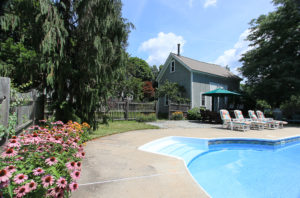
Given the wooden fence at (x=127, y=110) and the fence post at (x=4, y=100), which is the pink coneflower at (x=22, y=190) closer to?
the fence post at (x=4, y=100)

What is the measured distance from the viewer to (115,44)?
5.16m

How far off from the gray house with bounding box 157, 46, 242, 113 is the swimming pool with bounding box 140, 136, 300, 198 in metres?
8.94

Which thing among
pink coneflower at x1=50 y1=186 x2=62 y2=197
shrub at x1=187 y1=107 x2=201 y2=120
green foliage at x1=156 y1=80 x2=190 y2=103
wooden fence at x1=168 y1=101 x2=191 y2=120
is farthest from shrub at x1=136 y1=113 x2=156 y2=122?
pink coneflower at x1=50 y1=186 x2=62 y2=197

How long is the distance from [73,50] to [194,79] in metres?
12.4

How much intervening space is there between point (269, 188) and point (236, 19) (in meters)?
9.94

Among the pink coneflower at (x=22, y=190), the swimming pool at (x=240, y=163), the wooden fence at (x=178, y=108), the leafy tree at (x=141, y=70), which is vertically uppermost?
the leafy tree at (x=141, y=70)

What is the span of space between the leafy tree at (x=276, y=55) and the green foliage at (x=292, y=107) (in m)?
1.16

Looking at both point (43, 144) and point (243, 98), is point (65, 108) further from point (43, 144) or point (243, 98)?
point (243, 98)

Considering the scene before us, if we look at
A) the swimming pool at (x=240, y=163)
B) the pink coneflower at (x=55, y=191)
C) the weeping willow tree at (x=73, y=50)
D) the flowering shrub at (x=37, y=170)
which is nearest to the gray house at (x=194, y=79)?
the swimming pool at (x=240, y=163)

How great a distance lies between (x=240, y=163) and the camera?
4.67 metres

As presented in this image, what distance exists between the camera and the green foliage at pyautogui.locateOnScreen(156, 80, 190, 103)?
47.8 ft

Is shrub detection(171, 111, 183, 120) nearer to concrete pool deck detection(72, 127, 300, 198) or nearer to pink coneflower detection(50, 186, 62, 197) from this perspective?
concrete pool deck detection(72, 127, 300, 198)

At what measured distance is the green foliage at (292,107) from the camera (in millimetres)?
16125

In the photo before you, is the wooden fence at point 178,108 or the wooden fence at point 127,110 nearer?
the wooden fence at point 127,110
